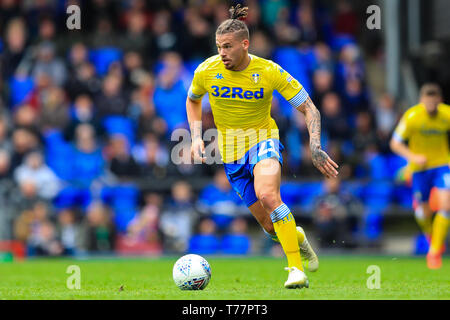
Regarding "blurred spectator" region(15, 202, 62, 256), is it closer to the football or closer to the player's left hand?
Result: the football

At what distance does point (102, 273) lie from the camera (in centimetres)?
1133

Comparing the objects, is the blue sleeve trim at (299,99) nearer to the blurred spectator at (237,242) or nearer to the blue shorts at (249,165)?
the blue shorts at (249,165)

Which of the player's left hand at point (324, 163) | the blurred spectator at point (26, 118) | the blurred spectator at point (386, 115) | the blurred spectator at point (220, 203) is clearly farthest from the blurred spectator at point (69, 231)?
the player's left hand at point (324, 163)

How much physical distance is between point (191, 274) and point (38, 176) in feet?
30.9

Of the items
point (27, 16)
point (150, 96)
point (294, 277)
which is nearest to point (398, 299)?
point (294, 277)

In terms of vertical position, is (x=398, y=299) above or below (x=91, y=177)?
below

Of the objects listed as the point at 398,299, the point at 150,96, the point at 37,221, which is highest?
the point at 150,96

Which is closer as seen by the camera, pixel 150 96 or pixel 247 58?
pixel 247 58

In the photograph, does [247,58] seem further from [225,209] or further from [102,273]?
[225,209]

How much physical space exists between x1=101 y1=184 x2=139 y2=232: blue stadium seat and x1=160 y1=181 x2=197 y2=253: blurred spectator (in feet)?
2.63

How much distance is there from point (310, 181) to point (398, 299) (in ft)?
31.5

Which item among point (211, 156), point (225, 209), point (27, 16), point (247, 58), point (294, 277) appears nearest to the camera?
point (294, 277)

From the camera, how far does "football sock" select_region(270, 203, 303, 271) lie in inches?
323

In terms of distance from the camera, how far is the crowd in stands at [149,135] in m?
16.4
